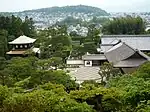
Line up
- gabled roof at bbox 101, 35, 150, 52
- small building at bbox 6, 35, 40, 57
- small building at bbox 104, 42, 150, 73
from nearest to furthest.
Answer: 1. small building at bbox 104, 42, 150, 73
2. small building at bbox 6, 35, 40, 57
3. gabled roof at bbox 101, 35, 150, 52

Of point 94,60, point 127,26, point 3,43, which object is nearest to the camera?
point 94,60

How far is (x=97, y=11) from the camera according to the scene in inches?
7638

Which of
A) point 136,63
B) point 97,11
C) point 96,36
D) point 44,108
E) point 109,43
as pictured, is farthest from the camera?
point 97,11

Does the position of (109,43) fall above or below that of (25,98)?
below

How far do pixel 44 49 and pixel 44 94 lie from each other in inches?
788

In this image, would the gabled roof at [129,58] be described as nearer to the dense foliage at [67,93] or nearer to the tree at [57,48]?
the dense foliage at [67,93]

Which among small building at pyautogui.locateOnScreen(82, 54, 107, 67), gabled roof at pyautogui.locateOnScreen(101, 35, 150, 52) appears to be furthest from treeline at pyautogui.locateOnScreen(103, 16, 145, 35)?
small building at pyautogui.locateOnScreen(82, 54, 107, 67)

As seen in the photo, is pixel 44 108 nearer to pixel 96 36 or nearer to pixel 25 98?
pixel 25 98

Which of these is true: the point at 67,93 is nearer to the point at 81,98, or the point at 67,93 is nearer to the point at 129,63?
the point at 81,98

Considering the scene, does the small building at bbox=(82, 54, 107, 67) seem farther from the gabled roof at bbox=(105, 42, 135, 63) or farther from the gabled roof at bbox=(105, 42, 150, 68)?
the gabled roof at bbox=(105, 42, 150, 68)

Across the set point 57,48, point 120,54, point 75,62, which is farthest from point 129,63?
point 57,48

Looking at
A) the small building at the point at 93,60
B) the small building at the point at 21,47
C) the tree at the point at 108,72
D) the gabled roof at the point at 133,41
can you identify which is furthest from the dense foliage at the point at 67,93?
the gabled roof at the point at 133,41

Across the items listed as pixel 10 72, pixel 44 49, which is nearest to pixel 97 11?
pixel 44 49

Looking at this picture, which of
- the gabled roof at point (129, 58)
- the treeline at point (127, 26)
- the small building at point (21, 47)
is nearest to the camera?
the gabled roof at point (129, 58)
